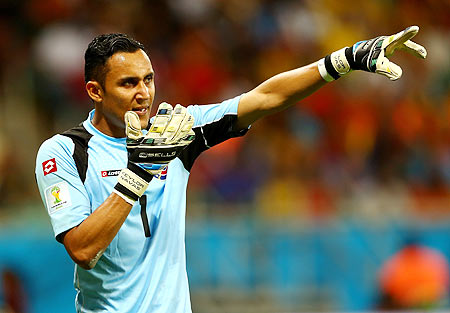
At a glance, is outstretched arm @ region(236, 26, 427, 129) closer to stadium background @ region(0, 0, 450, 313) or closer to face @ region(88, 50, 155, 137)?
face @ region(88, 50, 155, 137)

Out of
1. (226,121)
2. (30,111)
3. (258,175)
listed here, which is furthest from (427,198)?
(226,121)

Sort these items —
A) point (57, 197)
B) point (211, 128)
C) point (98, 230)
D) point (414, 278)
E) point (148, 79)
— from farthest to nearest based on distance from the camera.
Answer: point (414, 278) < point (211, 128) < point (148, 79) < point (57, 197) < point (98, 230)

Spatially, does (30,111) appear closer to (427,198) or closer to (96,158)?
(427,198)

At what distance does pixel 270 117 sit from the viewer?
33.2 ft

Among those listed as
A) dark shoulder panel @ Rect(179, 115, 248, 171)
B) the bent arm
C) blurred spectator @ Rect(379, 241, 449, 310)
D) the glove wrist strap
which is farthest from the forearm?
blurred spectator @ Rect(379, 241, 449, 310)

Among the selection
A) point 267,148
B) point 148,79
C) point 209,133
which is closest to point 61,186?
point 148,79

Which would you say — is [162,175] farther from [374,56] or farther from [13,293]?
[13,293]

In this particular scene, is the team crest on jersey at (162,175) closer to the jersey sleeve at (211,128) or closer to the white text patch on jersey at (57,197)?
the jersey sleeve at (211,128)

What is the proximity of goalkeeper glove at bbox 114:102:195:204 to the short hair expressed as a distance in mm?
411

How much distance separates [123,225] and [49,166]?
0.46 m

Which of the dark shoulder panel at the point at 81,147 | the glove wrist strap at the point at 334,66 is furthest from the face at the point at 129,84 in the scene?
the glove wrist strap at the point at 334,66

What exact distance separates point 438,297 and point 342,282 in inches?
41.7

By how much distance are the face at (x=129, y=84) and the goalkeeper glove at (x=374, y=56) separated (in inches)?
34.5

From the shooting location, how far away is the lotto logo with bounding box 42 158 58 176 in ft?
12.6
